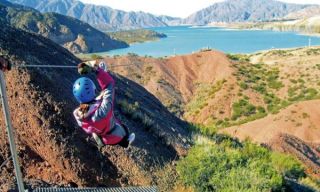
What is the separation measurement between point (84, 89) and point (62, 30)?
560 feet

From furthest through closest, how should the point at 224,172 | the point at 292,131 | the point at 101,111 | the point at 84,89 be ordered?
the point at 292,131
the point at 224,172
the point at 101,111
the point at 84,89

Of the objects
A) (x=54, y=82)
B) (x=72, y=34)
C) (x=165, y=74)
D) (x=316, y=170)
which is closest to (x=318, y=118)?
(x=316, y=170)

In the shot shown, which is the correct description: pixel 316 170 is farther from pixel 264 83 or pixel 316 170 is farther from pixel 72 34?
pixel 72 34

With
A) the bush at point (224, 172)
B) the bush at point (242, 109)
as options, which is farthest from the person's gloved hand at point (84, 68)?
the bush at point (242, 109)

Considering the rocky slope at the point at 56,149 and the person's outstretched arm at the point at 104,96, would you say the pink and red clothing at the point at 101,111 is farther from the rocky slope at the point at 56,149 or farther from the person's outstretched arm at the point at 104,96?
the rocky slope at the point at 56,149

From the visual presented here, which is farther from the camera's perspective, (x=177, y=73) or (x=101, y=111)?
(x=177, y=73)

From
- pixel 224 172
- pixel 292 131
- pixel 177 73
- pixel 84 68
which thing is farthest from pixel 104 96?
pixel 177 73

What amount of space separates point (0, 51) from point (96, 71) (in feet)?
39.2

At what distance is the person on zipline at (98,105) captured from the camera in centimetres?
709

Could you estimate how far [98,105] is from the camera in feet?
24.7

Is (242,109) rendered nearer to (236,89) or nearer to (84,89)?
(236,89)

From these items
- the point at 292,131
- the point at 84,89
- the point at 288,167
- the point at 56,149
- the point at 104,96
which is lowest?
the point at 292,131

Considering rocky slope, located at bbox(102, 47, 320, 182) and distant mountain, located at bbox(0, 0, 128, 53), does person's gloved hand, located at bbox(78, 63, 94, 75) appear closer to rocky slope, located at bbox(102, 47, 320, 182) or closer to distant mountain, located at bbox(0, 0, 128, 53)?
rocky slope, located at bbox(102, 47, 320, 182)

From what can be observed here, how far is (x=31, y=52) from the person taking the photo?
20.2m
